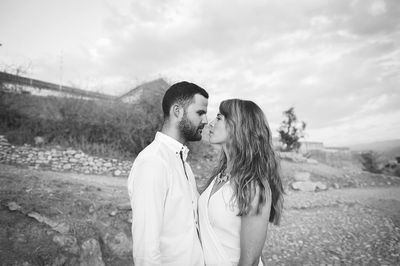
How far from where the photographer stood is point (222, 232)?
208 cm

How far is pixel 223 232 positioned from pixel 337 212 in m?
7.67

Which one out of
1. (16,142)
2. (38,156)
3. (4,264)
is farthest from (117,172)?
(4,264)

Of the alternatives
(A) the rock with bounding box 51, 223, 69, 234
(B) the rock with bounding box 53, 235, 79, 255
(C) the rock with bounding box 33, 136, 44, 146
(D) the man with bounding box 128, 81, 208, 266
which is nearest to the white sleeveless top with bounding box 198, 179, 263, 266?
(D) the man with bounding box 128, 81, 208, 266

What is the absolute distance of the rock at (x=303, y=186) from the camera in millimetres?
10727

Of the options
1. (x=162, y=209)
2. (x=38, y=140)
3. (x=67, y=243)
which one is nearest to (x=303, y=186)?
(x=67, y=243)

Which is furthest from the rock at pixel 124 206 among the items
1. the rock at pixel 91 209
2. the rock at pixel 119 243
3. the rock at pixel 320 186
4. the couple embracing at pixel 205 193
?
the rock at pixel 320 186

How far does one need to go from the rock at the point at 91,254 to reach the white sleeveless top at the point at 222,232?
238 centimetres

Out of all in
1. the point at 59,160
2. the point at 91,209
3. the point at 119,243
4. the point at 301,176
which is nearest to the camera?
the point at 119,243

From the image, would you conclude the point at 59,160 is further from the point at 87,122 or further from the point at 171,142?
the point at 171,142

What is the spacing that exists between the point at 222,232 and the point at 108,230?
300 centimetres

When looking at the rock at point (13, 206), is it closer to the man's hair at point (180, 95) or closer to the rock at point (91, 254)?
the rock at point (91, 254)

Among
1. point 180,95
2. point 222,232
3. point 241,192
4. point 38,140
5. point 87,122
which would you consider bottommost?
point 222,232

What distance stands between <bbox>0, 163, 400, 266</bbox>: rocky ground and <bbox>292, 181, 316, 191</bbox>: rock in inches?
87.6

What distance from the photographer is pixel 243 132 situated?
93.6 inches
